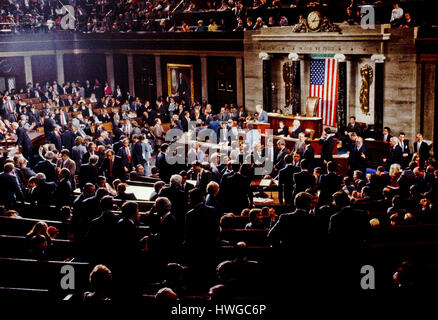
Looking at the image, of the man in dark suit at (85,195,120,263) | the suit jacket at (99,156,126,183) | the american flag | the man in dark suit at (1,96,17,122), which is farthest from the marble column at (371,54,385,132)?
the man in dark suit at (1,96,17,122)

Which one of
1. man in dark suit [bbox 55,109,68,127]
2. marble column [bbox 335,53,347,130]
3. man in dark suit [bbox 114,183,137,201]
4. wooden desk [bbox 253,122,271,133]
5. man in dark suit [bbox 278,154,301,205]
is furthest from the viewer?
man in dark suit [bbox 55,109,68,127]

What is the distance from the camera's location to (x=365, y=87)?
1639cm

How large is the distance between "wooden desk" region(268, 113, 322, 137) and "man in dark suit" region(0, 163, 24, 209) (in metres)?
8.62

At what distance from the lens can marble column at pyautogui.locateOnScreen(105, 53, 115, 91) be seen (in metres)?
26.0

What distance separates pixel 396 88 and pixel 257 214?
32.8 ft

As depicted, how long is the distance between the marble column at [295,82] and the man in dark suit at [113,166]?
9023 mm

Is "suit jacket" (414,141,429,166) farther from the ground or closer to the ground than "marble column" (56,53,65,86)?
closer to the ground

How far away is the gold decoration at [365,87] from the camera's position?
53.2ft

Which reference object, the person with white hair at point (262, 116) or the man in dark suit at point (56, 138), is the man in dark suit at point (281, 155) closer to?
the person with white hair at point (262, 116)

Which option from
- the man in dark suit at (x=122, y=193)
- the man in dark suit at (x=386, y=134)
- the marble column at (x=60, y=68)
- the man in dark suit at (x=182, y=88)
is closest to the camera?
the man in dark suit at (x=122, y=193)

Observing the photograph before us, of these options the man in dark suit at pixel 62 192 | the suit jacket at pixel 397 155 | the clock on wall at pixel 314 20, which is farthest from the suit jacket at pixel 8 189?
the clock on wall at pixel 314 20

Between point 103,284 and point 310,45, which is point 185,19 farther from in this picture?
point 103,284

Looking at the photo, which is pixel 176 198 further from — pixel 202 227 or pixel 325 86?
pixel 325 86

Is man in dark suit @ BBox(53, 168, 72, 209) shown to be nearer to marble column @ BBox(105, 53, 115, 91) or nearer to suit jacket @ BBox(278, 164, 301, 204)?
suit jacket @ BBox(278, 164, 301, 204)
